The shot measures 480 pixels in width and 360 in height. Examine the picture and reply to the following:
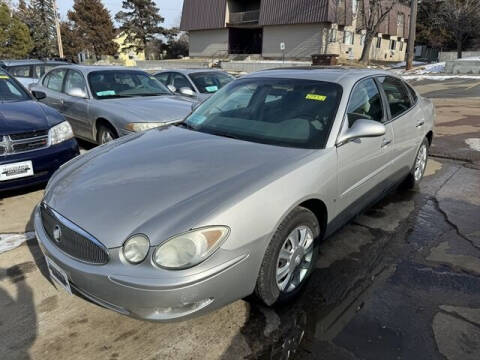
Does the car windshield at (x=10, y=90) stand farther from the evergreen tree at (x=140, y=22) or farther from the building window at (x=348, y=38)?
the evergreen tree at (x=140, y=22)

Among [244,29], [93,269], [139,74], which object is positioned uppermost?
[244,29]

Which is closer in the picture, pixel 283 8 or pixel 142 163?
pixel 142 163

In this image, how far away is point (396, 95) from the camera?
4.23 metres

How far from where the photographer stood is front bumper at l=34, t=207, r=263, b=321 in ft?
6.51

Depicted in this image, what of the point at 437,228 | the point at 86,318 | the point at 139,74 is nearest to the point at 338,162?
the point at 437,228

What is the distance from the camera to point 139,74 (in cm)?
717

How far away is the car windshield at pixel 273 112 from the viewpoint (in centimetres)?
302

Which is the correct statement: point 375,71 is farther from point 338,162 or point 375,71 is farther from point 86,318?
point 86,318

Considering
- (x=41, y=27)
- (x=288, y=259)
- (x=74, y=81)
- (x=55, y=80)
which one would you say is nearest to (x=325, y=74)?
(x=288, y=259)

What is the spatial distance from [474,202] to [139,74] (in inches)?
225

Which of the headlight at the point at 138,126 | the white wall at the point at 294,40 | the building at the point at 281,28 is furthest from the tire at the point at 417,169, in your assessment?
the white wall at the point at 294,40

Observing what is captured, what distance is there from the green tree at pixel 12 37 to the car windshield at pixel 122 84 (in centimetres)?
3632

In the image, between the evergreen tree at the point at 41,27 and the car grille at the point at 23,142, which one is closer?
the car grille at the point at 23,142

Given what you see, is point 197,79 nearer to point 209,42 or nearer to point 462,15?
point 462,15
